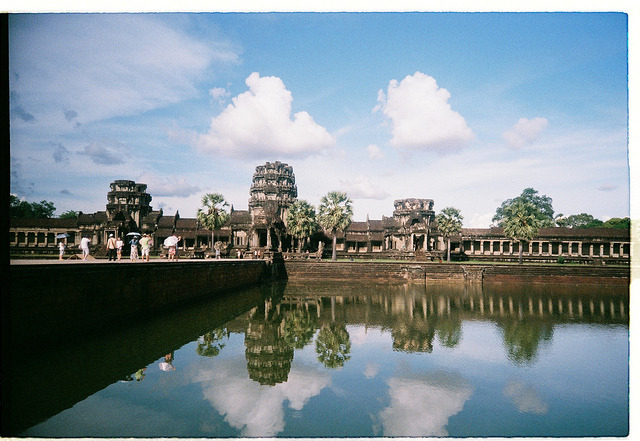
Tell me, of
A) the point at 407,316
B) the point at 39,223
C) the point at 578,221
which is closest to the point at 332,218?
the point at 407,316

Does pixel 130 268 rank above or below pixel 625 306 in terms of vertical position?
above

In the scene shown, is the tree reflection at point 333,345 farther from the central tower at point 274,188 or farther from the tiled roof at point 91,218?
the tiled roof at point 91,218

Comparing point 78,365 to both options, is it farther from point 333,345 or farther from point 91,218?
point 91,218

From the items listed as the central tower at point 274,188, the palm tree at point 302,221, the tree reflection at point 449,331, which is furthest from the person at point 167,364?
the central tower at point 274,188

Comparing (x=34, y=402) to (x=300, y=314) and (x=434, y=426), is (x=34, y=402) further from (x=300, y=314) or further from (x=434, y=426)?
(x=300, y=314)

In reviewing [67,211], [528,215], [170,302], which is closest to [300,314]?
[170,302]

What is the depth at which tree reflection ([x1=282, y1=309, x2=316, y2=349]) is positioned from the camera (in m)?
12.4

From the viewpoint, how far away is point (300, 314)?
1702cm

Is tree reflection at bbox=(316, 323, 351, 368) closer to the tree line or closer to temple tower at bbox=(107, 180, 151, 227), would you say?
the tree line

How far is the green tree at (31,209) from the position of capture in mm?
57000

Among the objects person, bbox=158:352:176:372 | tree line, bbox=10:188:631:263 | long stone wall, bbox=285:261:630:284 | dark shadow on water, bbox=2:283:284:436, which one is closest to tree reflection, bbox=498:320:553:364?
person, bbox=158:352:176:372

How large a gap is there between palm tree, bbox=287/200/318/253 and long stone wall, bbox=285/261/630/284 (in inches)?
321

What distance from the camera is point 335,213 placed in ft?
127

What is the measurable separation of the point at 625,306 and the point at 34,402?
25.8 m
